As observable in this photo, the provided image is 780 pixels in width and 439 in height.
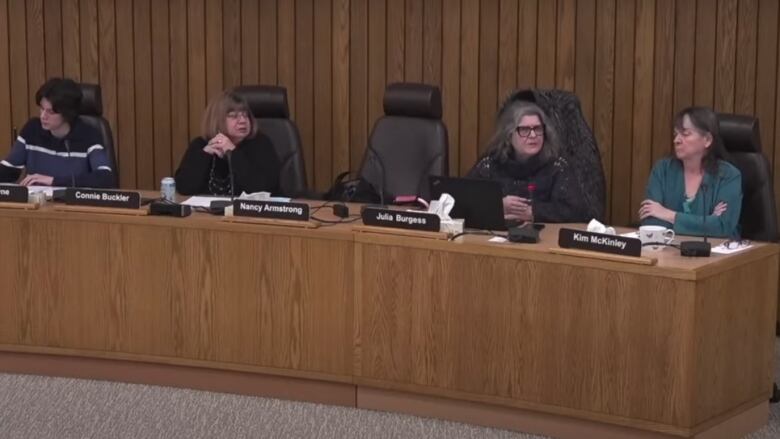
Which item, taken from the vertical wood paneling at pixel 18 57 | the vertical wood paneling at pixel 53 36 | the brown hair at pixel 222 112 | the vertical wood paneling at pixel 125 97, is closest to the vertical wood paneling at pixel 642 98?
the brown hair at pixel 222 112

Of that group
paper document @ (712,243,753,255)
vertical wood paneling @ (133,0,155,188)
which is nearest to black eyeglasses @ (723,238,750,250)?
paper document @ (712,243,753,255)

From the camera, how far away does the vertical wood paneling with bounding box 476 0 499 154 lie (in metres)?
7.48

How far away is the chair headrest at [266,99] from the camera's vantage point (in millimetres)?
7172

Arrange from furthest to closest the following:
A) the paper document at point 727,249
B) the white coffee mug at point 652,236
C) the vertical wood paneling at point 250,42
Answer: the vertical wood paneling at point 250,42 → the white coffee mug at point 652,236 → the paper document at point 727,249

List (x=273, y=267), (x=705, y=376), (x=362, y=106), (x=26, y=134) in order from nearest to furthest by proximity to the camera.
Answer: (x=705, y=376) < (x=273, y=267) < (x=26, y=134) < (x=362, y=106)

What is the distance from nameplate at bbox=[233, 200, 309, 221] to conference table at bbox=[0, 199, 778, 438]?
2.0 inches

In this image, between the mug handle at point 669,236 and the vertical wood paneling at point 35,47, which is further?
the vertical wood paneling at point 35,47

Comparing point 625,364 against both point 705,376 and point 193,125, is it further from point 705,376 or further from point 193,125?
point 193,125

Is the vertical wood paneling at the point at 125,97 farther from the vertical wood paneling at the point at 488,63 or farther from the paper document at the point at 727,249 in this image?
the paper document at the point at 727,249

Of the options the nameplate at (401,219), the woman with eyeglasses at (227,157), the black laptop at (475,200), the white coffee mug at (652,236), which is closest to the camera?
the white coffee mug at (652,236)

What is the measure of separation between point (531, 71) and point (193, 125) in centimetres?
188

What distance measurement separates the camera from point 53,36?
8.14 m

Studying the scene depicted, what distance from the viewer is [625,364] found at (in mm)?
5090

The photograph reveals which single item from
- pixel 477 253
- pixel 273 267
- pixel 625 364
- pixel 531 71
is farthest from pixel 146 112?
pixel 625 364
